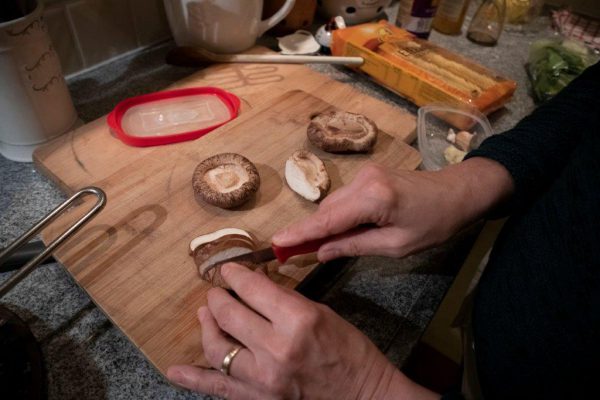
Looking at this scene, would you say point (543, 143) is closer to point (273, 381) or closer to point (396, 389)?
point (396, 389)

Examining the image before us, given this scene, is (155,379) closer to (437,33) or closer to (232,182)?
(232,182)

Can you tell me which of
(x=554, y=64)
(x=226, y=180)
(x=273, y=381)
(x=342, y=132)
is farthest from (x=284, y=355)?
(x=554, y=64)

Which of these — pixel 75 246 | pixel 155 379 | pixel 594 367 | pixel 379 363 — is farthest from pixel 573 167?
pixel 75 246

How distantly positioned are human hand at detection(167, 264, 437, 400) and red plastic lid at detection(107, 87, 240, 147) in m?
0.47

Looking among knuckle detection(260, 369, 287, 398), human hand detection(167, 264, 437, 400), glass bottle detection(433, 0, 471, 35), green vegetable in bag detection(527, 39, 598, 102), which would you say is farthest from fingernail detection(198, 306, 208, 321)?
glass bottle detection(433, 0, 471, 35)

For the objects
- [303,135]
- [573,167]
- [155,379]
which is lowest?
[155,379]

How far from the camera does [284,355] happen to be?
1.64ft

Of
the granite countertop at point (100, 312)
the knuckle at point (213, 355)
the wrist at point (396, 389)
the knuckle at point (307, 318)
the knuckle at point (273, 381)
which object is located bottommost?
the granite countertop at point (100, 312)

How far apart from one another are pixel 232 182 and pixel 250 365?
38 cm

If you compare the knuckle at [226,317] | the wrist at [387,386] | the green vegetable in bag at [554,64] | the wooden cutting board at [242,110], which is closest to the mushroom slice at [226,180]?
the wooden cutting board at [242,110]

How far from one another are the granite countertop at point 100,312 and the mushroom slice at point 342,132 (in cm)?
25

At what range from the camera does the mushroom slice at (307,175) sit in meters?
0.81

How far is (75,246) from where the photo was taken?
708mm

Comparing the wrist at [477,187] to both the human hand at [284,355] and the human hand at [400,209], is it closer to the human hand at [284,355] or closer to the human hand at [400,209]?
the human hand at [400,209]
